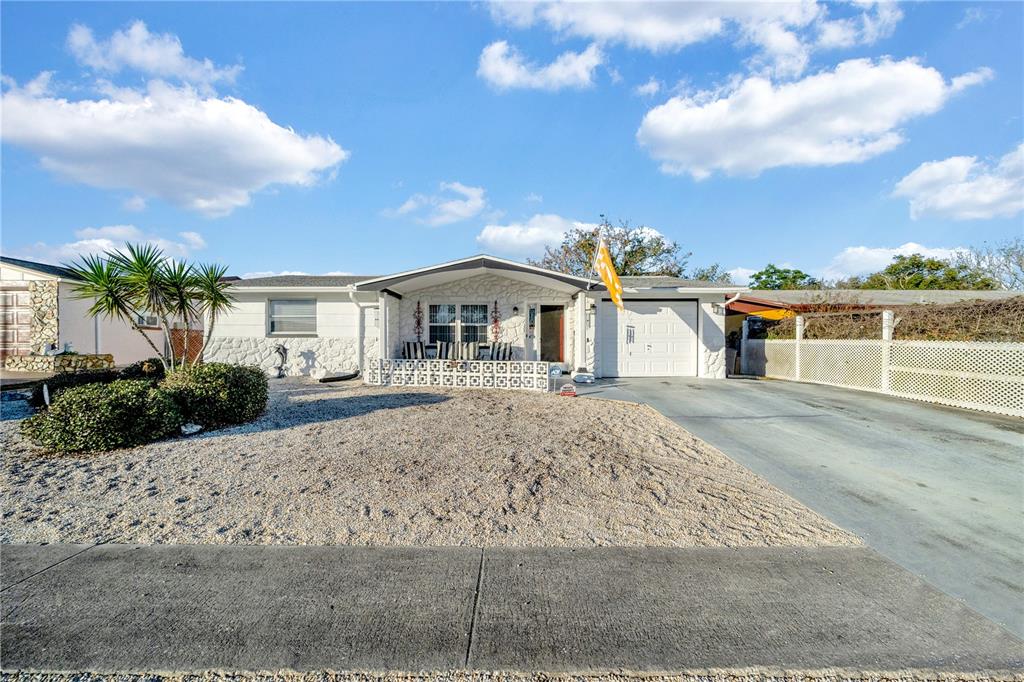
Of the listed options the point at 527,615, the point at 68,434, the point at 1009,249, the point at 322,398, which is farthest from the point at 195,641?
the point at 1009,249

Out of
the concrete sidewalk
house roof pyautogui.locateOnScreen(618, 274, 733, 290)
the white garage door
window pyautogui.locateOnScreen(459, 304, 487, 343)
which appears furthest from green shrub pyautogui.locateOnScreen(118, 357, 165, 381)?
house roof pyautogui.locateOnScreen(618, 274, 733, 290)

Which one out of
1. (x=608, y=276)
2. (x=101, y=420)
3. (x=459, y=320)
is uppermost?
(x=608, y=276)

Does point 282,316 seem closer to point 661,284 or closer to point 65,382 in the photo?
point 65,382

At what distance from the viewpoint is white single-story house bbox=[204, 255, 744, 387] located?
1358 centimetres

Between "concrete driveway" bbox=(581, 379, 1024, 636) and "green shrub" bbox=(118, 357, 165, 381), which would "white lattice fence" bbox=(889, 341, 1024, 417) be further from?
"green shrub" bbox=(118, 357, 165, 381)

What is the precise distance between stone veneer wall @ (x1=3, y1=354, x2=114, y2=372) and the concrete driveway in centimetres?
1419

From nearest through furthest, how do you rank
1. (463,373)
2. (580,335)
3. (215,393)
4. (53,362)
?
(215,393) < (463,373) < (580,335) < (53,362)

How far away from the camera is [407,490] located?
4.63 m

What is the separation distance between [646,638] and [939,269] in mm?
41471

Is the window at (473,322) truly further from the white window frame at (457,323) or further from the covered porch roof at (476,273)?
the covered porch roof at (476,273)

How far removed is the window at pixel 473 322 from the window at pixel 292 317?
455cm

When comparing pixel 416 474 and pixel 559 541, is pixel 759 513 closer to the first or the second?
pixel 559 541

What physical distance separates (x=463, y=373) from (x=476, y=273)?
10.1 feet

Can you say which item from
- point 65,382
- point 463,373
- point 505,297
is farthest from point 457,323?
point 65,382
